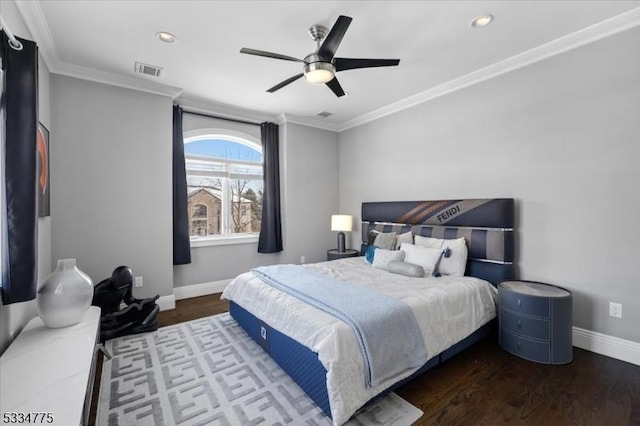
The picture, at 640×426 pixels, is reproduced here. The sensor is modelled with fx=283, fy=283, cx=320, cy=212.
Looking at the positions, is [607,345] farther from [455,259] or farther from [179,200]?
[179,200]

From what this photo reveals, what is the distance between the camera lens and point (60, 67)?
3064 millimetres

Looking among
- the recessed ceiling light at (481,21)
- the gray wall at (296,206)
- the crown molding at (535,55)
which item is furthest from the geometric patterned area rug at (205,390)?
the crown molding at (535,55)

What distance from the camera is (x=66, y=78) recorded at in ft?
10.3

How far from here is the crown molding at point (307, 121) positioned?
15.7 ft

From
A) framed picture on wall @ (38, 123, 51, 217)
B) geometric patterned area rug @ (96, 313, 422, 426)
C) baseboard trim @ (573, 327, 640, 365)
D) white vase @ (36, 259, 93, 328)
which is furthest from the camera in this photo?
framed picture on wall @ (38, 123, 51, 217)

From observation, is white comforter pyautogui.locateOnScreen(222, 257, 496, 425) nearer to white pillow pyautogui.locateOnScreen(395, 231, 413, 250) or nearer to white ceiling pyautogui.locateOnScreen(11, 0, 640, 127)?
white pillow pyautogui.locateOnScreen(395, 231, 413, 250)

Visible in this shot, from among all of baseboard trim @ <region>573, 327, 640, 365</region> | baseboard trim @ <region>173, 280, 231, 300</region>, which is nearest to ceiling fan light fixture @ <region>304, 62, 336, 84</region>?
baseboard trim @ <region>573, 327, 640, 365</region>

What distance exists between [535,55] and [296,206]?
365 centimetres

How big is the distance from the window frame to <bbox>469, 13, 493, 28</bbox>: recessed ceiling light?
3.40m

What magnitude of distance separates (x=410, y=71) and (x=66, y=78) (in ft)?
12.6

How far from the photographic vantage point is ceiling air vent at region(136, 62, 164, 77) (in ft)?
10.2

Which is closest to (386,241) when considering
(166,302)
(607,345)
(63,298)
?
(607,345)

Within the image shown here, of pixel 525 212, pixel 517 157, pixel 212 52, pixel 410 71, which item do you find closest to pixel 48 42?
pixel 212 52

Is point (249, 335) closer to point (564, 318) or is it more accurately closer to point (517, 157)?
point (564, 318)
